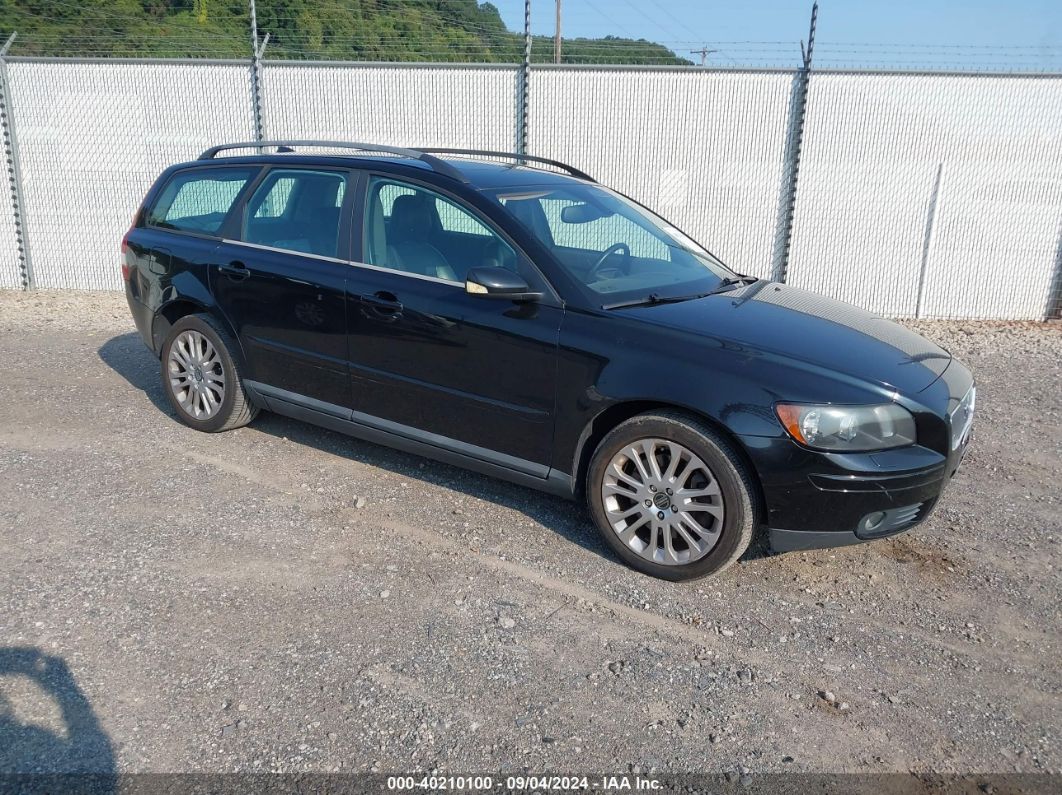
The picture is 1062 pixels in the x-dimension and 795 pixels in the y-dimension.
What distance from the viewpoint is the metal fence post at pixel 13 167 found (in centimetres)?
1009

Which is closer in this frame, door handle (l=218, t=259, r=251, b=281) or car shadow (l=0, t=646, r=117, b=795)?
car shadow (l=0, t=646, r=117, b=795)

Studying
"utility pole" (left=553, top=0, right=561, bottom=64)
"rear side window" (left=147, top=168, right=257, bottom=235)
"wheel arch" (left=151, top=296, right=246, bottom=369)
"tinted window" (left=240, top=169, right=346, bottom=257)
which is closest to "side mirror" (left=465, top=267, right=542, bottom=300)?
"tinted window" (left=240, top=169, right=346, bottom=257)

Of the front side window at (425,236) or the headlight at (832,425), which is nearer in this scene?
the headlight at (832,425)

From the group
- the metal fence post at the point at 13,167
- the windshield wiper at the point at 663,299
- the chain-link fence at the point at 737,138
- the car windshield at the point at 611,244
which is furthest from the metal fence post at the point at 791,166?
the metal fence post at the point at 13,167

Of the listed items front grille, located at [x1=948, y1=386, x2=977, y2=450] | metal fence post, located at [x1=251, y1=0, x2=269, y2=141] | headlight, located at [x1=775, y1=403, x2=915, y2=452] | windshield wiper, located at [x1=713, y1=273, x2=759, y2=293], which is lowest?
front grille, located at [x1=948, y1=386, x2=977, y2=450]

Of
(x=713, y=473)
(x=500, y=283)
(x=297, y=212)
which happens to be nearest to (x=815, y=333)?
(x=713, y=473)

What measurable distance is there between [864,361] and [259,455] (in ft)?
11.5

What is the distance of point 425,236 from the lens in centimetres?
470

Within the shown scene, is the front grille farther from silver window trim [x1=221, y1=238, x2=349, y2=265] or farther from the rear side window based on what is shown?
the rear side window

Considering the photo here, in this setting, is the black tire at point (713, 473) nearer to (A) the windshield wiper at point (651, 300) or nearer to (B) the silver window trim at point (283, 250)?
(A) the windshield wiper at point (651, 300)

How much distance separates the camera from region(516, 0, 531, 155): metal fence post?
930cm

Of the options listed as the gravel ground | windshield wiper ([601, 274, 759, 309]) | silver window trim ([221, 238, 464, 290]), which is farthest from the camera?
silver window trim ([221, 238, 464, 290])

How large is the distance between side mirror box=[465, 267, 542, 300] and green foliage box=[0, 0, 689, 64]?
250 inches

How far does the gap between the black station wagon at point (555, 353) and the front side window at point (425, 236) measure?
0.04 ft
